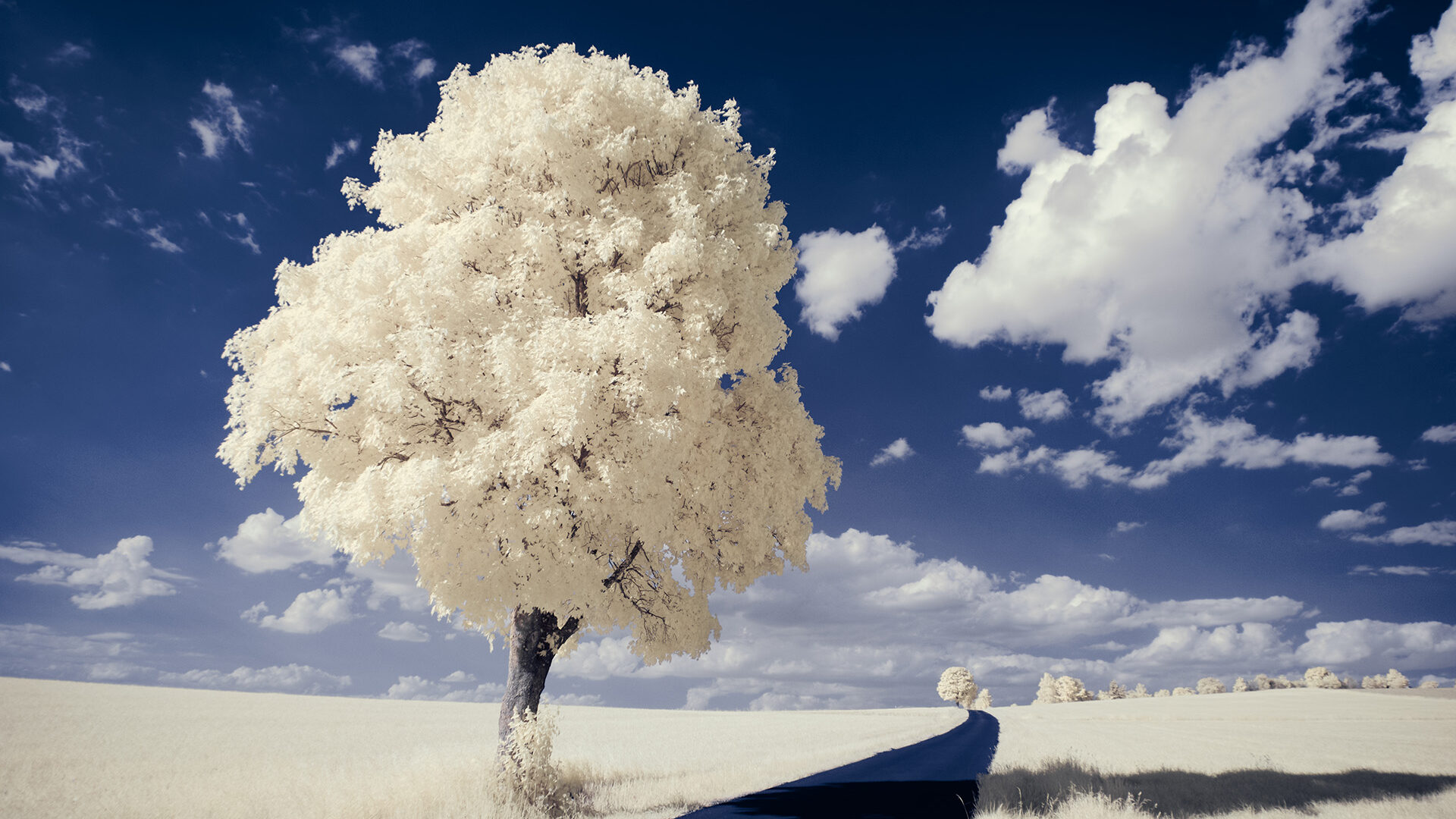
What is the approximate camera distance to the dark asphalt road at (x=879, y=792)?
11.0 m

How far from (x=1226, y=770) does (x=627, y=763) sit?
16.8 meters

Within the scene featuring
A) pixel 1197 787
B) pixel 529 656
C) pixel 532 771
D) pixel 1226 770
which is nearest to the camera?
pixel 532 771

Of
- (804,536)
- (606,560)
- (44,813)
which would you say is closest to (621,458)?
(606,560)

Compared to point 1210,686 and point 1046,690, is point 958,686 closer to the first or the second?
point 1046,690

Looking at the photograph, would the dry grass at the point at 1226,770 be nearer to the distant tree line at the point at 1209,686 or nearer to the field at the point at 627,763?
the field at the point at 627,763

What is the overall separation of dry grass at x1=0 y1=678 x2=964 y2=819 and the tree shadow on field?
5183 mm

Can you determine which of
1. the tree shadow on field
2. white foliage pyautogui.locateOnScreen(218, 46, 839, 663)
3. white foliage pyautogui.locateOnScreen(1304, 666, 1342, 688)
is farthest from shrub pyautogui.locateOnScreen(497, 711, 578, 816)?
white foliage pyautogui.locateOnScreen(1304, 666, 1342, 688)

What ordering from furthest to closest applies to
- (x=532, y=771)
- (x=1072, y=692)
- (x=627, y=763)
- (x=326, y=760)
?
(x=1072, y=692) → (x=326, y=760) → (x=627, y=763) → (x=532, y=771)

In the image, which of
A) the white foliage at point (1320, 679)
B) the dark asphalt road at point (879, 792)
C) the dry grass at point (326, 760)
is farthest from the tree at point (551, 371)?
the white foliage at point (1320, 679)

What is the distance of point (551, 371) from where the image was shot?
965 cm

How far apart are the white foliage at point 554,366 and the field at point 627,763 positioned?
10.1ft

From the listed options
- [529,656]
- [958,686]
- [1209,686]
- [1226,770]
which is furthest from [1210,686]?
[529,656]

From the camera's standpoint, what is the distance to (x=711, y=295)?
452 inches

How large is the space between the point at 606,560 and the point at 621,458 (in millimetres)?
2460
